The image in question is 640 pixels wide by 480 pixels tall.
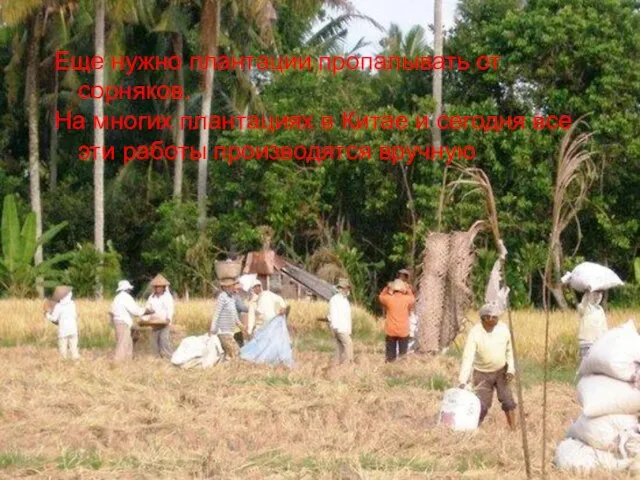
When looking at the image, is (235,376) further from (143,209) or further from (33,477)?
(143,209)

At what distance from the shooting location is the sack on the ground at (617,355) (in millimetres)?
9461

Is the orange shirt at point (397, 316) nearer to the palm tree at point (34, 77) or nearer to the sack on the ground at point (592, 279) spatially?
the sack on the ground at point (592, 279)

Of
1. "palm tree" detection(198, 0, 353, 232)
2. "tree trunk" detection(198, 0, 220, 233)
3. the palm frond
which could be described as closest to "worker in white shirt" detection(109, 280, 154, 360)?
the palm frond

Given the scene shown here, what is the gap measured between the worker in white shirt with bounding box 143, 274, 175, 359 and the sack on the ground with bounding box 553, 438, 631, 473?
30.0ft

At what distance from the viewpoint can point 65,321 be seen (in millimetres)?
17359

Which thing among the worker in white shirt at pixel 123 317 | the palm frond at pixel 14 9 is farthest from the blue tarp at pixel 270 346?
the palm frond at pixel 14 9

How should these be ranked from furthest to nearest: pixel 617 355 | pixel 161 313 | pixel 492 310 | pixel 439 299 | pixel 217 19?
pixel 217 19 → pixel 439 299 → pixel 161 313 → pixel 492 310 → pixel 617 355

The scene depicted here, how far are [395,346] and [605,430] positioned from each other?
872cm

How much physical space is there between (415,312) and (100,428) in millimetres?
8865

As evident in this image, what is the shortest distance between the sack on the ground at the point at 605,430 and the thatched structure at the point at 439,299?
8.74 m

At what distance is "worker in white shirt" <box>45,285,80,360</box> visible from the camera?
17359 millimetres

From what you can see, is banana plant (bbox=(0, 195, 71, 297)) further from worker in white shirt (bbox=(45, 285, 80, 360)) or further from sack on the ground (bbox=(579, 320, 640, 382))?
sack on the ground (bbox=(579, 320, 640, 382))

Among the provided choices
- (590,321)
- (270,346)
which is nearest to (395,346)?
(270,346)

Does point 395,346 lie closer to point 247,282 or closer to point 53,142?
point 247,282
